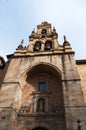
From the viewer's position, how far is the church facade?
1045 cm

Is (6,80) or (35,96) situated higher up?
(6,80)

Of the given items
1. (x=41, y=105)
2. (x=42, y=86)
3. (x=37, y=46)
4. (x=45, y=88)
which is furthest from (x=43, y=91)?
(x=37, y=46)

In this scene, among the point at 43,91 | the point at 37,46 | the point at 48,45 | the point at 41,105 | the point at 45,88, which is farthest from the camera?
the point at 48,45

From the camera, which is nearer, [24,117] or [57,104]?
[24,117]

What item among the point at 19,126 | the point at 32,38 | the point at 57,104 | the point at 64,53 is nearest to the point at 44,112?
the point at 57,104

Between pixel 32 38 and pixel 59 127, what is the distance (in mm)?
11568

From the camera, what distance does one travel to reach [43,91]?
Answer: 13.3 metres

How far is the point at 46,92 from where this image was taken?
42.9 ft

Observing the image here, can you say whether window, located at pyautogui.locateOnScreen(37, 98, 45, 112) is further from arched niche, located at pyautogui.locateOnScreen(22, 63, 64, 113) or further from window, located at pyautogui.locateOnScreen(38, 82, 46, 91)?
window, located at pyautogui.locateOnScreen(38, 82, 46, 91)

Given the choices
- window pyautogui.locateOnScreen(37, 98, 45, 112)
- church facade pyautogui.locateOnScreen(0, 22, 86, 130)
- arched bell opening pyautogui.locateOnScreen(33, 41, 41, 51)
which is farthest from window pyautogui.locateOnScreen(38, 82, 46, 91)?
arched bell opening pyautogui.locateOnScreen(33, 41, 41, 51)

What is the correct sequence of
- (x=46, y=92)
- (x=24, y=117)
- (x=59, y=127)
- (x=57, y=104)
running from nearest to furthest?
(x=59, y=127) < (x=24, y=117) < (x=57, y=104) < (x=46, y=92)

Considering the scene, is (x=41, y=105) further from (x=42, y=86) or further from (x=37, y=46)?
(x=37, y=46)

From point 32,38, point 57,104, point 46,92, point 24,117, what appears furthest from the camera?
point 32,38

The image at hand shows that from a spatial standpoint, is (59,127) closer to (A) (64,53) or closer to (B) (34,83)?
(B) (34,83)
